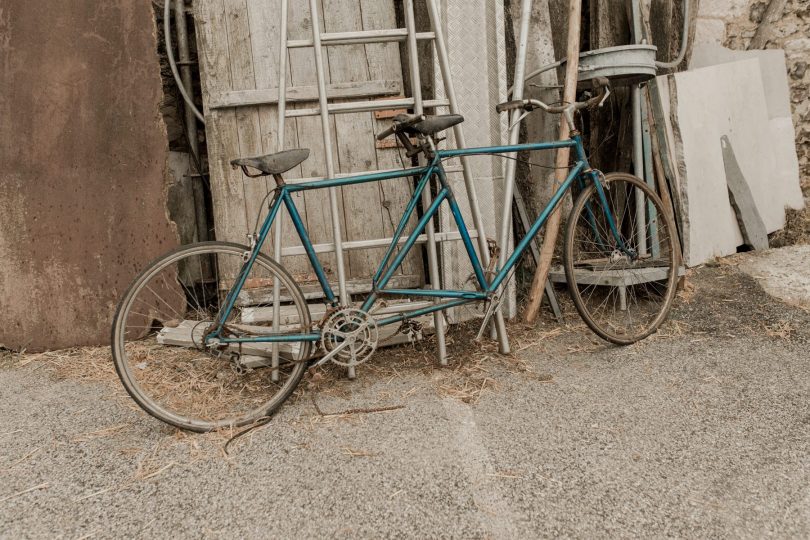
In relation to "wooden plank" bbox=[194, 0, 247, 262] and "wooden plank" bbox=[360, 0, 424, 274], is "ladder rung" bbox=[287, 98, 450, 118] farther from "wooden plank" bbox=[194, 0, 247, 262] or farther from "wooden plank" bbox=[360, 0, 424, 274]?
"wooden plank" bbox=[194, 0, 247, 262]

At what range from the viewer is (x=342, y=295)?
9.14 ft

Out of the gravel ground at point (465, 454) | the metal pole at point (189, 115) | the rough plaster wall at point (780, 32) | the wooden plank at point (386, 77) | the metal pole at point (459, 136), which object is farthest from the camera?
the rough plaster wall at point (780, 32)

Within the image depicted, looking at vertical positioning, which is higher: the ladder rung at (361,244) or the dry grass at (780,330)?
the ladder rung at (361,244)

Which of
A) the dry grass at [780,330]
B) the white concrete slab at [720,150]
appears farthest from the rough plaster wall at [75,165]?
the dry grass at [780,330]

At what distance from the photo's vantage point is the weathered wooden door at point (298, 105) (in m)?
3.58

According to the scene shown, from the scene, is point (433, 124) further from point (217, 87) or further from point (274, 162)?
point (217, 87)

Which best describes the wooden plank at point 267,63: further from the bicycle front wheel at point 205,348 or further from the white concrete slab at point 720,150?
the white concrete slab at point 720,150

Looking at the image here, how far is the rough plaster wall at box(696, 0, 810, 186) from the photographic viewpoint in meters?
4.24

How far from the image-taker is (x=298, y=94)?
139 inches

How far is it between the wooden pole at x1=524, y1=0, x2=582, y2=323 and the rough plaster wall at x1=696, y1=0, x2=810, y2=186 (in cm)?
133

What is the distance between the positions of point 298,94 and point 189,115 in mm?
1011

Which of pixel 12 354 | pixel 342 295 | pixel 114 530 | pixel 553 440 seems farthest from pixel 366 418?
pixel 12 354

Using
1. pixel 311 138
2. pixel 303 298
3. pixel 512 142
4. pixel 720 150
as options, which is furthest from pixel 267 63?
pixel 720 150

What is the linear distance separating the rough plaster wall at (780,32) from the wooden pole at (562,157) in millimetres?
1334
